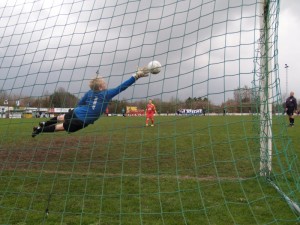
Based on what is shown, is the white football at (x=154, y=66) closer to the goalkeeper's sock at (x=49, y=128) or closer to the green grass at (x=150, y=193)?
the green grass at (x=150, y=193)

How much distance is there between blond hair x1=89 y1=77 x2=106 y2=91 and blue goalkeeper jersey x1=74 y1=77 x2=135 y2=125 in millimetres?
60

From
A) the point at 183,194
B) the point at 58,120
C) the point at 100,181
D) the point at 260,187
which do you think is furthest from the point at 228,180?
the point at 58,120

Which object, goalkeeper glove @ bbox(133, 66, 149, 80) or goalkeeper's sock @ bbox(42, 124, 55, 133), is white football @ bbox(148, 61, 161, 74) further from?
goalkeeper's sock @ bbox(42, 124, 55, 133)

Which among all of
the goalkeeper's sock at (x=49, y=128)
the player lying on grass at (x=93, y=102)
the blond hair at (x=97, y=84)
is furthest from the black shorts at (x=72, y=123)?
the blond hair at (x=97, y=84)

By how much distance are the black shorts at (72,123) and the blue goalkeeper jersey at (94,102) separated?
61mm

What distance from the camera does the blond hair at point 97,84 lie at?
483cm

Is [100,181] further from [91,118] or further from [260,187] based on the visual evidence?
[260,187]

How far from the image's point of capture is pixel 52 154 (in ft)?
24.8

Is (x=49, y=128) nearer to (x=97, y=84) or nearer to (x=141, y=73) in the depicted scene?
(x=97, y=84)

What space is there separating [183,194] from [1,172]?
327 cm

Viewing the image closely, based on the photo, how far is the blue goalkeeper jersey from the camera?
480 centimetres

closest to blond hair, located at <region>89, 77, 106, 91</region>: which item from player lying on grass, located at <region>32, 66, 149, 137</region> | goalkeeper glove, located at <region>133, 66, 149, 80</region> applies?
player lying on grass, located at <region>32, 66, 149, 137</region>

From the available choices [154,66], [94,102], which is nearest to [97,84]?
[94,102]

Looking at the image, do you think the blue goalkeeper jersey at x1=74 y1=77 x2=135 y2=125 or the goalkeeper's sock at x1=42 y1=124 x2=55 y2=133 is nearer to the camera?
the blue goalkeeper jersey at x1=74 y1=77 x2=135 y2=125
